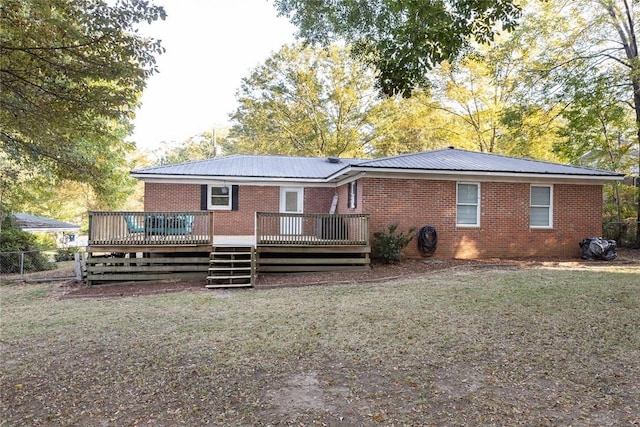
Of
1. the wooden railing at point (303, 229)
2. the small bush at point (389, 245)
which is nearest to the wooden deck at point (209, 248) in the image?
the wooden railing at point (303, 229)

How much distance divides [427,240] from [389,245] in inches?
61.7

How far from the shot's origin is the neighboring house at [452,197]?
1262 centimetres

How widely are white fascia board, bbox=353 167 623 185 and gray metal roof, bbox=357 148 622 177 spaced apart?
0.10 metres

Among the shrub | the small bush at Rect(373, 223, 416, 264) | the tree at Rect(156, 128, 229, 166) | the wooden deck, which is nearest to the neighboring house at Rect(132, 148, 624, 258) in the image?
the small bush at Rect(373, 223, 416, 264)

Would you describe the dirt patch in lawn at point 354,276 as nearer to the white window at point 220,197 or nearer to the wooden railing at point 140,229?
the wooden railing at point 140,229

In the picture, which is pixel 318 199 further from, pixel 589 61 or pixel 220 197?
pixel 589 61

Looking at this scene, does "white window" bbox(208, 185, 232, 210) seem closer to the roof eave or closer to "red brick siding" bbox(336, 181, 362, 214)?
"red brick siding" bbox(336, 181, 362, 214)

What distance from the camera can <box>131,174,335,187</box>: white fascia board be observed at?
14959 mm

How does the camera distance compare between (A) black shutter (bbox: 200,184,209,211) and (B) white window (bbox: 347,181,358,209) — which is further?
(A) black shutter (bbox: 200,184,209,211)

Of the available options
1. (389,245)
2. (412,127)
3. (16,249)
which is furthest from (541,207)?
(16,249)

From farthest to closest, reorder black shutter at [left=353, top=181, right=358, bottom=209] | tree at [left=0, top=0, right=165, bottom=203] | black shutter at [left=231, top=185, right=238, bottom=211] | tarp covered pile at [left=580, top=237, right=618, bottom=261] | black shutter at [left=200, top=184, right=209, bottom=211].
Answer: black shutter at [left=231, top=185, right=238, bottom=211], black shutter at [left=200, top=184, right=209, bottom=211], black shutter at [left=353, top=181, right=358, bottom=209], tarp covered pile at [left=580, top=237, right=618, bottom=261], tree at [left=0, top=0, right=165, bottom=203]

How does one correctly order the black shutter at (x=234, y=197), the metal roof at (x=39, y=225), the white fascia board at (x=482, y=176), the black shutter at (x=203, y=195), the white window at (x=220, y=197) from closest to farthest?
the white fascia board at (x=482, y=176), the black shutter at (x=203, y=195), the white window at (x=220, y=197), the black shutter at (x=234, y=197), the metal roof at (x=39, y=225)

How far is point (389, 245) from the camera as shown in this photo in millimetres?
11820

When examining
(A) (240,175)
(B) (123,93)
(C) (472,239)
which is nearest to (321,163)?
(A) (240,175)
